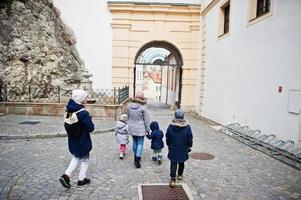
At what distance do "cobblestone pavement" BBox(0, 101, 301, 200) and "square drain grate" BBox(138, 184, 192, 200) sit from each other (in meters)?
0.14

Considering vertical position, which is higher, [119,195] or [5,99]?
[5,99]

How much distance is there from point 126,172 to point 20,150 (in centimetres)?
310

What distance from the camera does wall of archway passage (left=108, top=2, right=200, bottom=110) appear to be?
54.5ft

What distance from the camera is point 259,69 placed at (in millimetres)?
9078

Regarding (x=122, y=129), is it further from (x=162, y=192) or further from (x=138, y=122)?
(x=162, y=192)

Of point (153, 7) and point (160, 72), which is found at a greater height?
point (153, 7)

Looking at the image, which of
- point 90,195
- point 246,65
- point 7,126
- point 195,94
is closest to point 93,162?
point 90,195

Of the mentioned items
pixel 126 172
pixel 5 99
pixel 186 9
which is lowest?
pixel 126 172

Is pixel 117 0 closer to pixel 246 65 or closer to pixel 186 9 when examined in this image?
pixel 186 9

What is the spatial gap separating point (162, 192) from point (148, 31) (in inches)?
532

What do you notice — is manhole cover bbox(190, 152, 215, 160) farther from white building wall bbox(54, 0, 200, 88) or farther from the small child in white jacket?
white building wall bbox(54, 0, 200, 88)

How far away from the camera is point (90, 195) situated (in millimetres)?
4449

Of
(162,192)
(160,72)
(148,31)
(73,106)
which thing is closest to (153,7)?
(148,31)

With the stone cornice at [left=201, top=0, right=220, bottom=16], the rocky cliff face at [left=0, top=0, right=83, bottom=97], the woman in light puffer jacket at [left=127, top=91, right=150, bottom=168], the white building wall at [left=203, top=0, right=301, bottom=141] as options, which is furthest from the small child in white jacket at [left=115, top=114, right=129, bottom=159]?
the stone cornice at [left=201, top=0, right=220, bottom=16]
